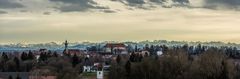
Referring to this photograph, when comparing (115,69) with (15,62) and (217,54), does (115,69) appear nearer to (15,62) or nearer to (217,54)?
(217,54)

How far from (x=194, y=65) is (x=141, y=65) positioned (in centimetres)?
680

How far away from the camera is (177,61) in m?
54.3

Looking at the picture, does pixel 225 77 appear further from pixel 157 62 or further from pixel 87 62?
pixel 87 62

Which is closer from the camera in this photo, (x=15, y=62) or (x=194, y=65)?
(x=194, y=65)

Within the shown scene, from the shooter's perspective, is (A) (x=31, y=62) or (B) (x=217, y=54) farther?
(A) (x=31, y=62)

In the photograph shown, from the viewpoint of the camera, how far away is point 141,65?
5716 cm

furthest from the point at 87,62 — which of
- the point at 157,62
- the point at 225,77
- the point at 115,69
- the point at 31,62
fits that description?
the point at 225,77

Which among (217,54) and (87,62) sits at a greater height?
(217,54)

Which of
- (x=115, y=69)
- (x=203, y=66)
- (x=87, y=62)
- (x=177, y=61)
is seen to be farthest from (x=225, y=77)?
(x=87, y=62)

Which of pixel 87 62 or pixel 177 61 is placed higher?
pixel 177 61

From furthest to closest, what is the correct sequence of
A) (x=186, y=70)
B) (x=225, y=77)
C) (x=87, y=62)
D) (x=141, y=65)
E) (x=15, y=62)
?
(x=87, y=62) < (x=15, y=62) < (x=141, y=65) < (x=186, y=70) < (x=225, y=77)

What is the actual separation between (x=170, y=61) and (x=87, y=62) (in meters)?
52.8

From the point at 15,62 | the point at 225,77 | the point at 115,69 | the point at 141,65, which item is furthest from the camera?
the point at 15,62

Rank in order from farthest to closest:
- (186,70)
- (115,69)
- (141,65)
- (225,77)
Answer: (115,69)
(141,65)
(186,70)
(225,77)
